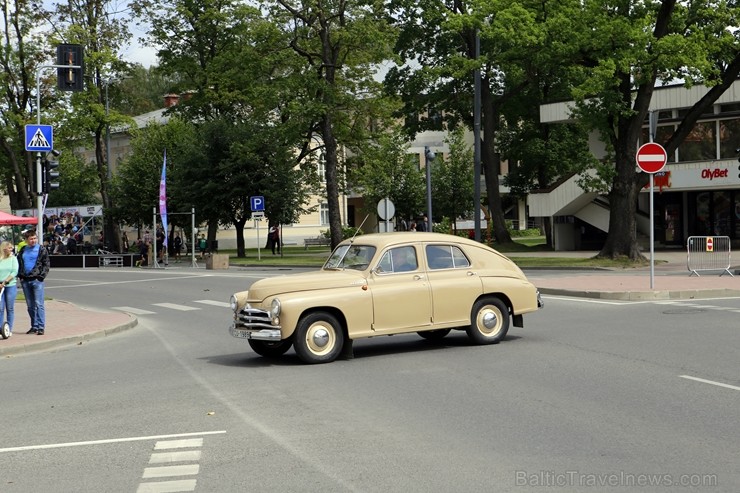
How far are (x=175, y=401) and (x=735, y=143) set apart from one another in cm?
3825

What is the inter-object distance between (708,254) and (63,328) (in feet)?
57.4

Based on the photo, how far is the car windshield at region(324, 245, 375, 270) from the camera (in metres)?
12.5

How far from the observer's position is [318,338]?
38.8ft

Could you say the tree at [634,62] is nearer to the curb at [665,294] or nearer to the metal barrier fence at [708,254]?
the metal barrier fence at [708,254]

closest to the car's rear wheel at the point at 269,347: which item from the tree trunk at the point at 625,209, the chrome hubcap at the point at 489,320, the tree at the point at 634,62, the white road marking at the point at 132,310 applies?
the chrome hubcap at the point at 489,320

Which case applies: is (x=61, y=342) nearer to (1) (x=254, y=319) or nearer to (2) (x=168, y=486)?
(1) (x=254, y=319)

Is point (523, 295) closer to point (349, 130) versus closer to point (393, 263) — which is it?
point (393, 263)

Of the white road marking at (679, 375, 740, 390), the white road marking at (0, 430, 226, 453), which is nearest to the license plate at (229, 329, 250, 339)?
the white road marking at (0, 430, 226, 453)

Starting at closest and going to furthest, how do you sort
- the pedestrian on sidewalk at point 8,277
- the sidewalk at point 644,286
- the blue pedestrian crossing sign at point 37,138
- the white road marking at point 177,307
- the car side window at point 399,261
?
the car side window at point 399,261, the pedestrian on sidewalk at point 8,277, the sidewalk at point 644,286, the white road marking at point 177,307, the blue pedestrian crossing sign at point 37,138

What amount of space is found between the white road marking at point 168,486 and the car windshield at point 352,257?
244 inches

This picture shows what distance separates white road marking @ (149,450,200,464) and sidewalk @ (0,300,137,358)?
8559 mm

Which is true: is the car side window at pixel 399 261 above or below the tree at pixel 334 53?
below

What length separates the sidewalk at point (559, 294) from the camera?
1603 cm

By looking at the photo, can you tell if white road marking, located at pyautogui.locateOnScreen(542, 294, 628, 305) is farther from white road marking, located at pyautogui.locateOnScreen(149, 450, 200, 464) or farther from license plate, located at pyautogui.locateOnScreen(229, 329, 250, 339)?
white road marking, located at pyautogui.locateOnScreen(149, 450, 200, 464)
